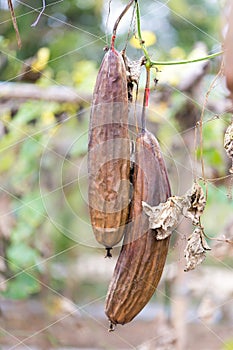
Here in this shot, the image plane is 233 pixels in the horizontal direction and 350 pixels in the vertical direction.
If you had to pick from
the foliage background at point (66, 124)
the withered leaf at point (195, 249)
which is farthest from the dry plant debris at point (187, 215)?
the foliage background at point (66, 124)

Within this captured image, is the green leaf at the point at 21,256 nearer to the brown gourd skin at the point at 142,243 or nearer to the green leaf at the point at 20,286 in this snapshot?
the green leaf at the point at 20,286

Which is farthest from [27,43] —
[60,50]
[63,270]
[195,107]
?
[63,270]

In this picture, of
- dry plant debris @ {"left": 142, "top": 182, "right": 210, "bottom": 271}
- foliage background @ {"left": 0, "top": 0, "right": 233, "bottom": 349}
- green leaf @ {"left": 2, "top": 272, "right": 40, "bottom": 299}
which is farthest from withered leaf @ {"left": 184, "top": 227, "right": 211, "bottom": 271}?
green leaf @ {"left": 2, "top": 272, "right": 40, "bottom": 299}

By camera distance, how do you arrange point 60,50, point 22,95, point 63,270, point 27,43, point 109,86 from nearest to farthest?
point 109,86 < point 22,95 < point 27,43 < point 60,50 < point 63,270

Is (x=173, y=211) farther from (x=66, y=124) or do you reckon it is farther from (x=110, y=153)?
(x=66, y=124)

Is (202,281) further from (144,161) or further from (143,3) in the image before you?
(144,161)

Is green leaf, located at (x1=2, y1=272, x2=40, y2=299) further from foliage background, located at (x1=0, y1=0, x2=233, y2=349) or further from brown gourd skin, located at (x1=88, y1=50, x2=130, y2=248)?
brown gourd skin, located at (x1=88, y1=50, x2=130, y2=248)

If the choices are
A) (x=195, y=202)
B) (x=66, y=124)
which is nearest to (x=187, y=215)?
(x=195, y=202)
